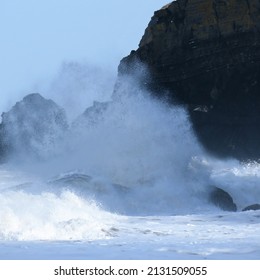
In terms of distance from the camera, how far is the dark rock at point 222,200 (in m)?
20.2

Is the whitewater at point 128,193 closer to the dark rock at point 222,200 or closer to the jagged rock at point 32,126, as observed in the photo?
the dark rock at point 222,200

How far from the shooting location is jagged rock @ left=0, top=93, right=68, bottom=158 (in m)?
32.4

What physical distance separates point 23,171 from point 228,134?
8.87m

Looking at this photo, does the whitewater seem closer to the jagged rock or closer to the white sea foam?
the white sea foam

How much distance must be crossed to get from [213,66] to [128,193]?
8059mm

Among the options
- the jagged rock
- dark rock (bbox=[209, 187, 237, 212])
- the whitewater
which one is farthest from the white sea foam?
the jagged rock

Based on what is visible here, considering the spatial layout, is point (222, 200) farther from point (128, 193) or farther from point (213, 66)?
point (213, 66)

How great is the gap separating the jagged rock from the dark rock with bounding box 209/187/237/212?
11.7 metres

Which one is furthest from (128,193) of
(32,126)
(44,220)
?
(32,126)

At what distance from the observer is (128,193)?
71.2 feet

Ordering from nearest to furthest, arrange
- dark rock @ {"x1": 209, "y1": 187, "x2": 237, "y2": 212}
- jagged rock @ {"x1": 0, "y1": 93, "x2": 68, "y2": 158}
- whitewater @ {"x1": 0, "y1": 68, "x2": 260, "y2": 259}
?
whitewater @ {"x1": 0, "y1": 68, "x2": 260, "y2": 259}, dark rock @ {"x1": 209, "y1": 187, "x2": 237, "y2": 212}, jagged rock @ {"x1": 0, "y1": 93, "x2": 68, "y2": 158}

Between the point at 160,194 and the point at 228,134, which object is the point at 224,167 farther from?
the point at 160,194

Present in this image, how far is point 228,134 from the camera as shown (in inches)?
1088

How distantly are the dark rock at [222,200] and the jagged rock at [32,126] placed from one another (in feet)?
38.3
